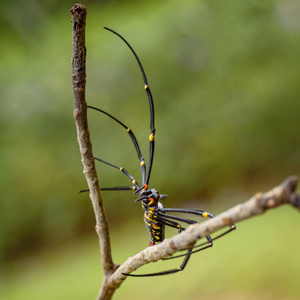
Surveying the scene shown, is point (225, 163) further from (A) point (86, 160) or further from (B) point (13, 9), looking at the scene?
(A) point (86, 160)

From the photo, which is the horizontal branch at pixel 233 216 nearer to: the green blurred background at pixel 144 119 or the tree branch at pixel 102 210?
the tree branch at pixel 102 210

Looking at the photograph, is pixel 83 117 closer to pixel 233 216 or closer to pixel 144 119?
pixel 233 216

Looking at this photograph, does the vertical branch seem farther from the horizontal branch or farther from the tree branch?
the horizontal branch

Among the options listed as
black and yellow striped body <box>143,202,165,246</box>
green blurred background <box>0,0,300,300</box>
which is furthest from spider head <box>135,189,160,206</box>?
A: green blurred background <box>0,0,300,300</box>

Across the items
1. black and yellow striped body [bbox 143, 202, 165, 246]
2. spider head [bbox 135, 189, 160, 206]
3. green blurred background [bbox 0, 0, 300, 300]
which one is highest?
green blurred background [bbox 0, 0, 300, 300]

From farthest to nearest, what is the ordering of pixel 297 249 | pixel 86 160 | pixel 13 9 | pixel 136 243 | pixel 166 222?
1. pixel 13 9
2. pixel 136 243
3. pixel 297 249
4. pixel 166 222
5. pixel 86 160

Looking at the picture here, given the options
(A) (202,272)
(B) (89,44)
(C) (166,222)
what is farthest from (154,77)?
(C) (166,222)
